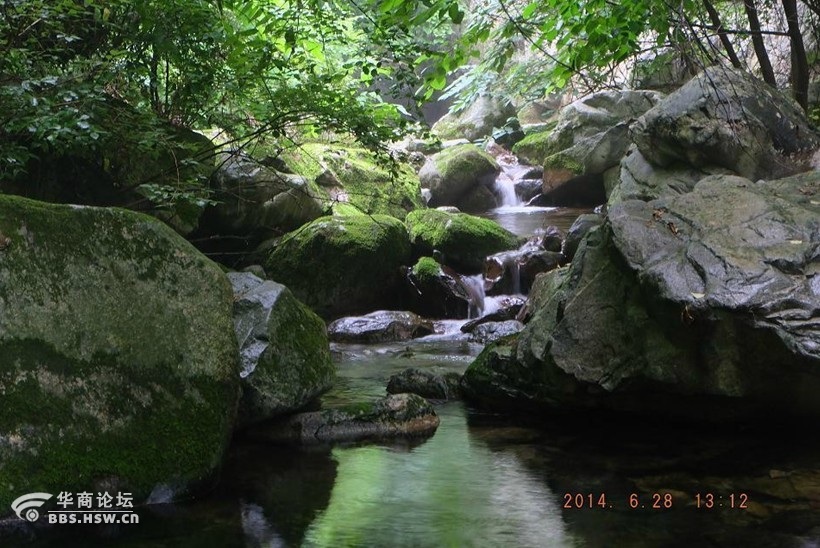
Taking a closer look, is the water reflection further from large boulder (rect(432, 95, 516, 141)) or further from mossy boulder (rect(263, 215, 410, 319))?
large boulder (rect(432, 95, 516, 141))

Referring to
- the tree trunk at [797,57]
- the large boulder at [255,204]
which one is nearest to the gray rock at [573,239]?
the tree trunk at [797,57]

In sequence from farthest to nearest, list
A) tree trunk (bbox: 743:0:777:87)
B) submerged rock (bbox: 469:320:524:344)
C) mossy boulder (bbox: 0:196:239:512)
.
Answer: submerged rock (bbox: 469:320:524:344), tree trunk (bbox: 743:0:777:87), mossy boulder (bbox: 0:196:239:512)

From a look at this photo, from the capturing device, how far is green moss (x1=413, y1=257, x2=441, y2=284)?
36.5ft

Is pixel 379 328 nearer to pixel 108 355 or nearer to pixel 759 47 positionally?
pixel 759 47

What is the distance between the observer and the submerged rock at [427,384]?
22.3ft

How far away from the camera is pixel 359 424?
5633 millimetres

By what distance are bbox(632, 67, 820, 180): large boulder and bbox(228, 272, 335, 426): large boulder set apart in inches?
226

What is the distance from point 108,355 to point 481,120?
21460 mm

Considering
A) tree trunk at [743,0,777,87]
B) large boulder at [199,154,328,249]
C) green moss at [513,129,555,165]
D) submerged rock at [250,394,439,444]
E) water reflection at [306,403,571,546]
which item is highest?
green moss at [513,129,555,165]

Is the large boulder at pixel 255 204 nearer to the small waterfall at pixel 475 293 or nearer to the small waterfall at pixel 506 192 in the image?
the small waterfall at pixel 475 293

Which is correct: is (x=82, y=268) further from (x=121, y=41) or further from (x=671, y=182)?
(x=671, y=182)

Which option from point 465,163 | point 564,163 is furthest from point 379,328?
point 564,163

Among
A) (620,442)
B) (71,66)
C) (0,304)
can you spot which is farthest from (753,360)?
(71,66)

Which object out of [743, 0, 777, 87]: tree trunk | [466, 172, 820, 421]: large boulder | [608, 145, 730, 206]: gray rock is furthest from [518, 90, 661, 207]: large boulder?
[466, 172, 820, 421]: large boulder
